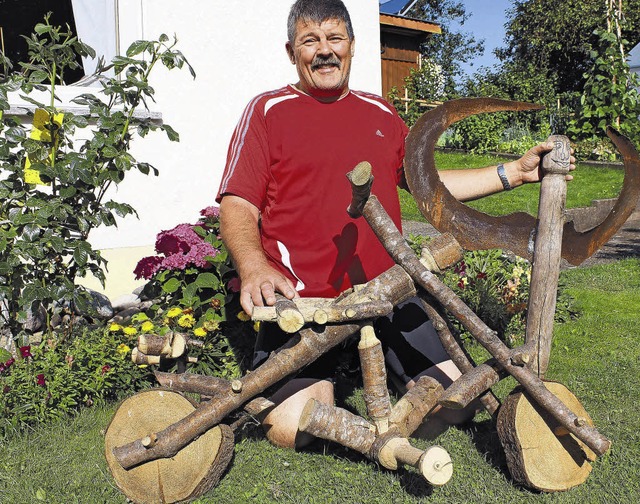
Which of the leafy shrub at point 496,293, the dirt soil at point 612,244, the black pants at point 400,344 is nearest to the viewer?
the black pants at point 400,344

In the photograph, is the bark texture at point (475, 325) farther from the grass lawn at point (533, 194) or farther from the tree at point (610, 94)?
the tree at point (610, 94)

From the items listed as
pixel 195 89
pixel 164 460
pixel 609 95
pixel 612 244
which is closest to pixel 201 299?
pixel 164 460

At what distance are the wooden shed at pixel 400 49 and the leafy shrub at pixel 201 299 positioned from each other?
57.1ft

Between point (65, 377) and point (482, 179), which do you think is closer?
point (482, 179)

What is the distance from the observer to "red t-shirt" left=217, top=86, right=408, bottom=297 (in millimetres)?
3021

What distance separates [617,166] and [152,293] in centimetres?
1012

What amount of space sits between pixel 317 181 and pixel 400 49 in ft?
66.6

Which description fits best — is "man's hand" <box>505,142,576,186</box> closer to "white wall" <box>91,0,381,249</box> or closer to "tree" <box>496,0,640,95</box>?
"white wall" <box>91,0,381,249</box>

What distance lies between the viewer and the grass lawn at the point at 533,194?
904cm

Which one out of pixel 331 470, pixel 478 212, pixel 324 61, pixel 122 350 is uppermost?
pixel 324 61

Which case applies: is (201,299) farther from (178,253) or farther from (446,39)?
(446,39)

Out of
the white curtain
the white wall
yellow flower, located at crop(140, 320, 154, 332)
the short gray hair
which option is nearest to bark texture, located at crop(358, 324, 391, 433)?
the short gray hair

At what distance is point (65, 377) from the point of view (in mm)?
3357

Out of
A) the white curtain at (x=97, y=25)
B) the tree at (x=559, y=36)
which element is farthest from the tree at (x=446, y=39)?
the white curtain at (x=97, y=25)
